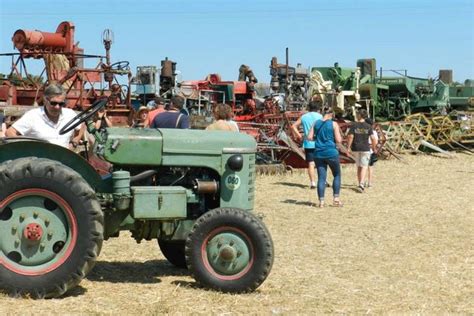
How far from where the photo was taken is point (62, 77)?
14.2 metres

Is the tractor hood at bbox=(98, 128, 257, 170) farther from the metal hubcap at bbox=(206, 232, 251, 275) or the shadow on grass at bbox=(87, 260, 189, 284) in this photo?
the shadow on grass at bbox=(87, 260, 189, 284)

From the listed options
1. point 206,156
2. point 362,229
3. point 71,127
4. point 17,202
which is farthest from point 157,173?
point 362,229

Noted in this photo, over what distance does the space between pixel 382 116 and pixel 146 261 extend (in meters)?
18.4

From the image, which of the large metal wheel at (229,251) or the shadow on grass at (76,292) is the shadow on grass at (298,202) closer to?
the large metal wheel at (229,251)

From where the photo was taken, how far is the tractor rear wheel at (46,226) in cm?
507

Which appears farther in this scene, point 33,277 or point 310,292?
point 310,292

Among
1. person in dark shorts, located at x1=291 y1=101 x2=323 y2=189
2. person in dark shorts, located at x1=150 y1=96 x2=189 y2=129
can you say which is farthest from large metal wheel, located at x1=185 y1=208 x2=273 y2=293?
person in dark shorts, located at x1=291 y1=101 x2=323 y2=189

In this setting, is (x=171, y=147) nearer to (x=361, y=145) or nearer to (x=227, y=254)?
(x=227, y=254)

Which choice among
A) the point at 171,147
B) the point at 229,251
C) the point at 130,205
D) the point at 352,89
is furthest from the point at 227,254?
the point at 352,89

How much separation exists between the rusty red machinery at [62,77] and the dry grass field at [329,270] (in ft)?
13.0

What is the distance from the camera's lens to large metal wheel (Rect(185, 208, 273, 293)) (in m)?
5.52

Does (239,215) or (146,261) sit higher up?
(239,215)

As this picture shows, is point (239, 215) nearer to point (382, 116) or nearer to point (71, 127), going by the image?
point (71, 127)

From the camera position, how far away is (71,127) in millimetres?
5496
